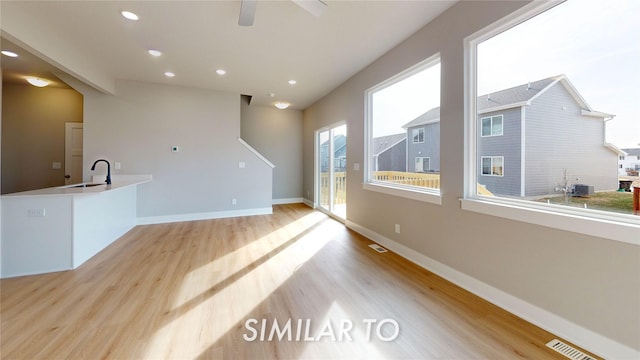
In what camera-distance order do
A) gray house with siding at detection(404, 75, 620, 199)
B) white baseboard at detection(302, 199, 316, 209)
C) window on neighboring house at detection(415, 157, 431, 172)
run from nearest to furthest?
gray house with siding at detection(404, 75, 620, 199) < window on neighboring house at detection(415, 157, 431, 172) < white baseboard at detection(302, 199, 316, 209)

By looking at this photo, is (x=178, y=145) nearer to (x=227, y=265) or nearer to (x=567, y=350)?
(x=227, y=265)

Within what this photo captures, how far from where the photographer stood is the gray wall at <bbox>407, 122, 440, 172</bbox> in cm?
287

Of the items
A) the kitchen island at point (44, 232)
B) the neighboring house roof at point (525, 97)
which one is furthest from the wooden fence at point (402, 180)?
the kitchen island at point (44, 232)

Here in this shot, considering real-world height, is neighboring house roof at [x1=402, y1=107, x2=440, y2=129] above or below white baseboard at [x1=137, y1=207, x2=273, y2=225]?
above

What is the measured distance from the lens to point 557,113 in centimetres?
190

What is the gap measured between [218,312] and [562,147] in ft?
9.89

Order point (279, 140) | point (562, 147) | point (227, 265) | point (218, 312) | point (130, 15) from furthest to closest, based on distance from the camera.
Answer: point (279, 140), point (227, 265), point (130, 15), point (218, 312), point (562, 147)

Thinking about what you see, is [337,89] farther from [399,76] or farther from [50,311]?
[50,311]

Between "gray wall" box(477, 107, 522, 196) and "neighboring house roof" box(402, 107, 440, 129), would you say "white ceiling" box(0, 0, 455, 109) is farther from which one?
"gray wall" box(477, 107, 522, 196)

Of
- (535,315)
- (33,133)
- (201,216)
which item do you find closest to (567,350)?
(535,315)

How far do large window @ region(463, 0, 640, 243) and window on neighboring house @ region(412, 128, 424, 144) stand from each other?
0.74 metres

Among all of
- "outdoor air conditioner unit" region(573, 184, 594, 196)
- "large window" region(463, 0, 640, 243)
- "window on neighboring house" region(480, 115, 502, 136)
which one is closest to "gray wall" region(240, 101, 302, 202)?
"large window" region(463, 0, 640, 243)

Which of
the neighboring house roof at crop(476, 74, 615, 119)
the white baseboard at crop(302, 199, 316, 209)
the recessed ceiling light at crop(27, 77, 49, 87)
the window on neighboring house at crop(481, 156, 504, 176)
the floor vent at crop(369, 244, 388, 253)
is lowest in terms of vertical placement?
the floor vent at crop(369, 244, 388, 253)

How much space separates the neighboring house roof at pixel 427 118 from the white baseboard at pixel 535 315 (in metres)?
1.61
